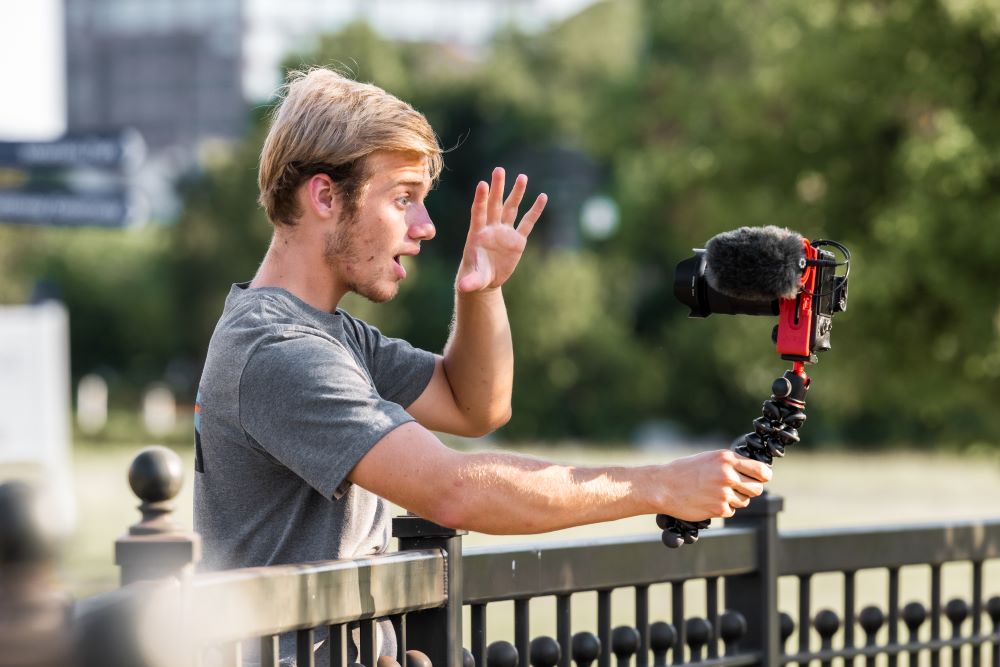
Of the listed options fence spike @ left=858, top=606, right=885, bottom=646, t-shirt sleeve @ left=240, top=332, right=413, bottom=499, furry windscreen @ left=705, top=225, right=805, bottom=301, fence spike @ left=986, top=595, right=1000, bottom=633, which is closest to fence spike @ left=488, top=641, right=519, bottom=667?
t-shirt sleeve @ left=240, top=332, right=413, bottom=499

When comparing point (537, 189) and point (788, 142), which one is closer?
point (788, 142)

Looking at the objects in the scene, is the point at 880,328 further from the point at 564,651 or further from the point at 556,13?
the point at 556,13

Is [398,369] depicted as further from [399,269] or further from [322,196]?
[322,196]

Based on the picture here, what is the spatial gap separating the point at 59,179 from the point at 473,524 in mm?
8196


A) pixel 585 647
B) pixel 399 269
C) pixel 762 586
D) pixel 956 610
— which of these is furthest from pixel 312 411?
pixel 956 610

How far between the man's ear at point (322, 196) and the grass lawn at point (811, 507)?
3.82 ft

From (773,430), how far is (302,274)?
1033 mm

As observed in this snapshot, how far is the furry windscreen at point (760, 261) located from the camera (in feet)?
9.01

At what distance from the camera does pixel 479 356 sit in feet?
11.6

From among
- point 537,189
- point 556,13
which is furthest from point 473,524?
point 556,13

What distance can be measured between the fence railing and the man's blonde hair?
25.2 inches

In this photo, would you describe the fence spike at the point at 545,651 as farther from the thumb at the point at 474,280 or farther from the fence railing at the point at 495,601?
the thumb at the point at 474,280

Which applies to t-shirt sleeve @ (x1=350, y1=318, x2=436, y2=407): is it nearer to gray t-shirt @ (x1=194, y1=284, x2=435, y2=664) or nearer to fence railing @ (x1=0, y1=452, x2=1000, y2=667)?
gray t-shirt @ (x1=194, y1=284, x2=435, y2=664)

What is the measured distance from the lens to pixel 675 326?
1852 inches
